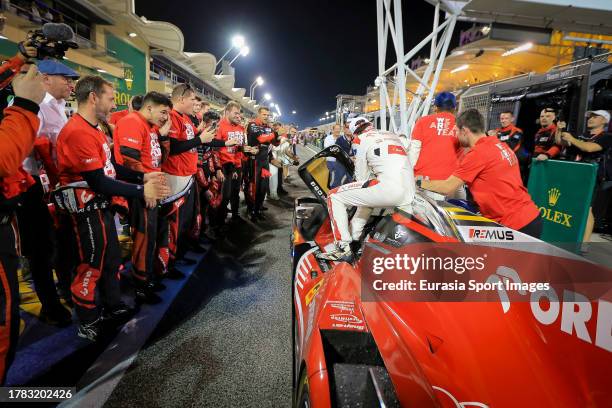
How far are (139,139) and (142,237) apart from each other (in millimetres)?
852

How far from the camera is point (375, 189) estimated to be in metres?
2.75

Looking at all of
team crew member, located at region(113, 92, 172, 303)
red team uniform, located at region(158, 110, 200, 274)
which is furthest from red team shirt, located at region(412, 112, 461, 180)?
team crew member, located at region(113, 92, 172, 303)

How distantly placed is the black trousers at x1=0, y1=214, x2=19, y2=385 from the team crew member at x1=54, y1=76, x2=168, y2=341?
563 millimetres

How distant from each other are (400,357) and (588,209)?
4022 millimetres

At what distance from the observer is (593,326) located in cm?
122

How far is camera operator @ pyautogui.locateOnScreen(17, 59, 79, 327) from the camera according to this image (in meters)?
2.43

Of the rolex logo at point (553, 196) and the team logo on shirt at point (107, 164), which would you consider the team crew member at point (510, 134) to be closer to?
the rolex logo at point (553, 196)

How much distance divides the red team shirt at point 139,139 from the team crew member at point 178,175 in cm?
40

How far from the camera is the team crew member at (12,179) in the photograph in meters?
1.49

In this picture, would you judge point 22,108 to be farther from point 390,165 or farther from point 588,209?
point 588,209

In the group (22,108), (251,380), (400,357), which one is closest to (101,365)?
(251,380)

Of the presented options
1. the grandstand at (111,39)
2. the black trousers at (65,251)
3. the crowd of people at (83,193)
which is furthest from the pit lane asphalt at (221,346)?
the grandstand at (111,39)

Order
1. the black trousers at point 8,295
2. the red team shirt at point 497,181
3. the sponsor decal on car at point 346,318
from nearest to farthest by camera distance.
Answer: the sponsor decal on car at point 346,318 → the black trousers at point 8,295 → the red team shirt at point 497,181

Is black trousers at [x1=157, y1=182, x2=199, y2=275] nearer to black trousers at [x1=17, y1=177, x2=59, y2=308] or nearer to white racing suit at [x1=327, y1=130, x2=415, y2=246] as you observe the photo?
black trousers at [x1=17, y1=177, x2=59, y2=308]
